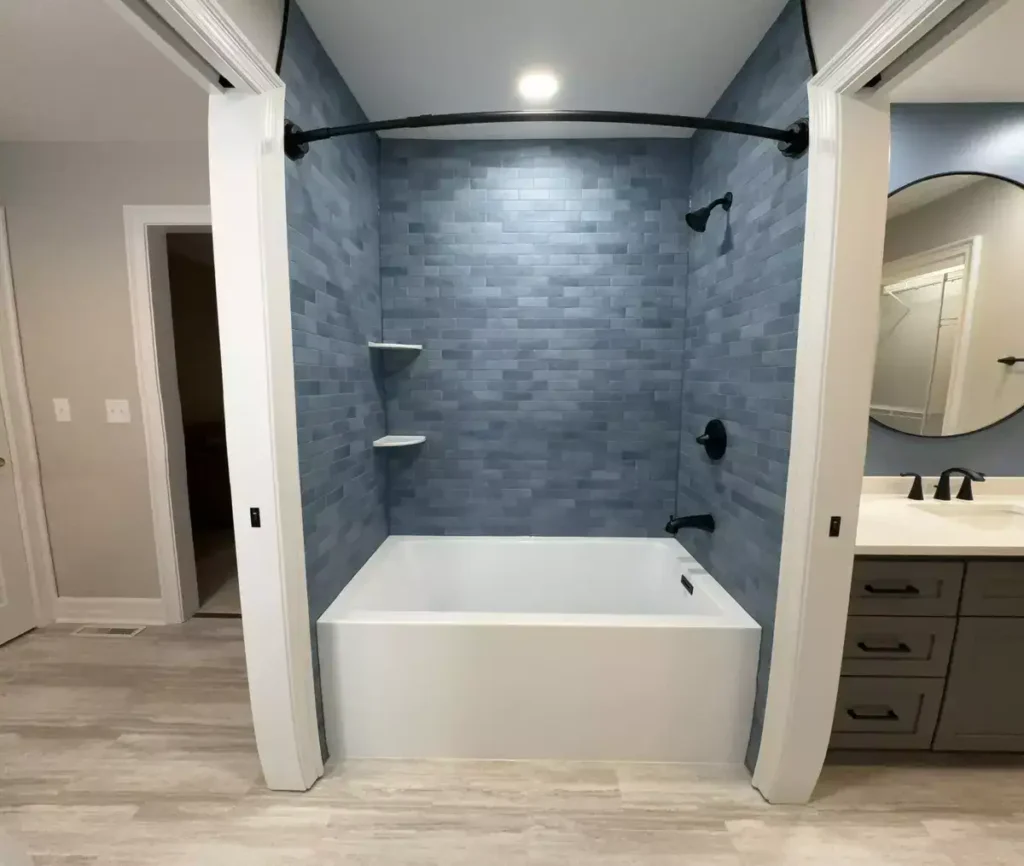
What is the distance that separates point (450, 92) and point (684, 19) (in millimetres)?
855

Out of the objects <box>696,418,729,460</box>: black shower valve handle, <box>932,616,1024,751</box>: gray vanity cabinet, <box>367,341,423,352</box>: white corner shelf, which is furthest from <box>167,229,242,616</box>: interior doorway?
<box>932,616,1024,751</box>: gray vanity cabinet

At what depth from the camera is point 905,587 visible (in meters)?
1.47

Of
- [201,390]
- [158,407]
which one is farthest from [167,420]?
[201,390]

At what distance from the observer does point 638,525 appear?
92.2 inches

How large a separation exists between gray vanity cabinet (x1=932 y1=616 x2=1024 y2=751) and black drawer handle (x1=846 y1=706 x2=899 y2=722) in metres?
0.16

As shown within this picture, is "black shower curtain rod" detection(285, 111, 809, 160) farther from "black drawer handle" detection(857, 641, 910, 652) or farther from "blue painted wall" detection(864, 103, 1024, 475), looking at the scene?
"black drawer handle" detection(857, 641, 910, 652)

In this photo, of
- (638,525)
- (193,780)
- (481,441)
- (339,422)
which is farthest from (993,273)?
(193,780)

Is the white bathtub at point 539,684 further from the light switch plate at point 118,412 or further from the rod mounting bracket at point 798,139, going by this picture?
the light switch plate at point 118,412

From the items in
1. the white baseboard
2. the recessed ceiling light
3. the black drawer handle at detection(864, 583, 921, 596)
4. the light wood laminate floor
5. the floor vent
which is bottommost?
the floor vent

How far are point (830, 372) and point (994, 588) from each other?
962mm

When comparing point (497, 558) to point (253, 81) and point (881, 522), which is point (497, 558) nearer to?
point (881, 522)

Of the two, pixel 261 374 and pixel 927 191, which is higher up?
pixel 927 191

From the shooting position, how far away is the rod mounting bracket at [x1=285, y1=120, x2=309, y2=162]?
4.31 feet

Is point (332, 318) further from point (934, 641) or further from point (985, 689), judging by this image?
point (985, 689)
